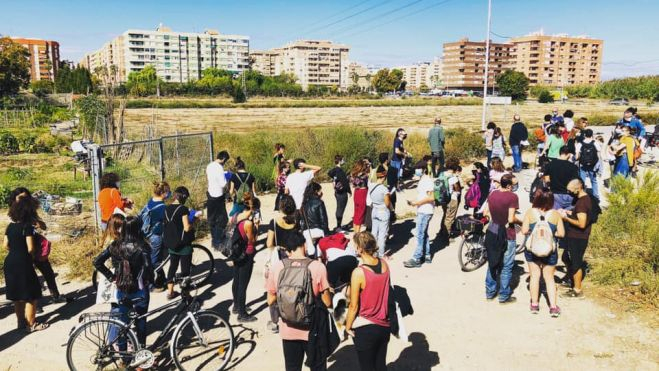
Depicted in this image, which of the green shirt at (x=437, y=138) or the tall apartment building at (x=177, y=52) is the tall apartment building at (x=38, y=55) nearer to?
the tall apartment building at (x=177, y=52)

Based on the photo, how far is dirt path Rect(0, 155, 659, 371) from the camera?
17.9 ft

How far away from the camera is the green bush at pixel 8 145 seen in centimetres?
2345

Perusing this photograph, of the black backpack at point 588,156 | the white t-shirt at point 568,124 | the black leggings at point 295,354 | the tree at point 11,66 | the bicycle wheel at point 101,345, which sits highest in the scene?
the tree at point 11,66

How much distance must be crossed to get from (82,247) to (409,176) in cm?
1002

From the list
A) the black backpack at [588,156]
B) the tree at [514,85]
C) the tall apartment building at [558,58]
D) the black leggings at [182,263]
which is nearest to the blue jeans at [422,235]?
the black leggings at [182,263]

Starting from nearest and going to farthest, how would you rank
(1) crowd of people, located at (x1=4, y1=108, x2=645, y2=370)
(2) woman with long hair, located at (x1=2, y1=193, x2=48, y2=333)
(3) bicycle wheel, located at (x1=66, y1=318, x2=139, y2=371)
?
(1) crowd of people, located at (x1=4, y1=108, x2=645, y2=370)
(3) bicycle wheel, located at (x1=66, y1=318, x2=139, y2=371)
(2) woman with long hair, located at (x1=2, y1=193, x2=48, y2=333)

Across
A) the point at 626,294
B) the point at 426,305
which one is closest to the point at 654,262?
the point at 626,294

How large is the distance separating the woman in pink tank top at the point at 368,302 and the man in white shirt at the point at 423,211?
3.83 metres

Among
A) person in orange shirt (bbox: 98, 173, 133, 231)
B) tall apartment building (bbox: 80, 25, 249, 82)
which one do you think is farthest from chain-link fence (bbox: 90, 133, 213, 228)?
tall apartment building (bbox: 80, 25, 249, 82)

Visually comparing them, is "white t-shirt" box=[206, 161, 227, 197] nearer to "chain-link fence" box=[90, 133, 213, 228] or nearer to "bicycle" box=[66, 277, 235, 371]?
"chain-link fence" box=[90, 133, 213, 228]

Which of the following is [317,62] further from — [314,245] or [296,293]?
[296,293]

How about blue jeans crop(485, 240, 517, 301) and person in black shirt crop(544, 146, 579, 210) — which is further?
person in black shirt crop(544, 146, 579, 210)

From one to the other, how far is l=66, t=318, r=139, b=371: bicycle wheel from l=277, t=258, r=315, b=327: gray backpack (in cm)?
186

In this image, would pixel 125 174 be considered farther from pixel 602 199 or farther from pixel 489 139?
pixel 602 199
